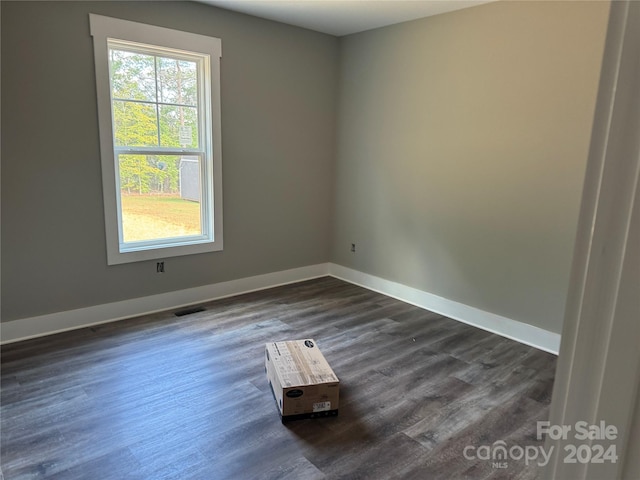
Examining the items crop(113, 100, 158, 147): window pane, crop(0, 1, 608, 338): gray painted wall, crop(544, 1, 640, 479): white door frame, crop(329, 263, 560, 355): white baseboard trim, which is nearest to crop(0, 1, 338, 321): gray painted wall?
crop(0, 1, 608, 338): gray painted wall

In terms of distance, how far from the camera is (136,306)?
144 inches

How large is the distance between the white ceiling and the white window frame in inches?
17.4

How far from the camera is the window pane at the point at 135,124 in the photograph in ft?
11.1

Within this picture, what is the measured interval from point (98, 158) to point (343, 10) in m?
2.31

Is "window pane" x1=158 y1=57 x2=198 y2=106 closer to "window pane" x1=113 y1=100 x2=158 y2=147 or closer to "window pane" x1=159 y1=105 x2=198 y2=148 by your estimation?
"window pane" x1=159 y1=105 x2=198 y2=148

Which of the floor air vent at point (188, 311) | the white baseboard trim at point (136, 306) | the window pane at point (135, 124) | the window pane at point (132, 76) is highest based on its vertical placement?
the window pane at point (132, 76)

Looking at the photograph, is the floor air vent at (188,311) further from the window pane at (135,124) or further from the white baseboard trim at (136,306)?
the window pane at (135,124)

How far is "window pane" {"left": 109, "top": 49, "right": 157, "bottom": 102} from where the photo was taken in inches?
131

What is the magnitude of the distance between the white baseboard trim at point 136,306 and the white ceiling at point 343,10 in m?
2.44

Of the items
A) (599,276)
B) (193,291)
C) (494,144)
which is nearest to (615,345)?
(599,276)

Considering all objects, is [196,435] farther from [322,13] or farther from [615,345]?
[322,13]

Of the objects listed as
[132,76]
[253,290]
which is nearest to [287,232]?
[253,290]

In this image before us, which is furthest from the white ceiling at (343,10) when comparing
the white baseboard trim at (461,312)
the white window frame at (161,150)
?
the white baseboard trim at (461,312)

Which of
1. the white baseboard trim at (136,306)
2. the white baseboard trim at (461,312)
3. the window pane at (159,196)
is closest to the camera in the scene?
the white baseboard trim at (136,306)
